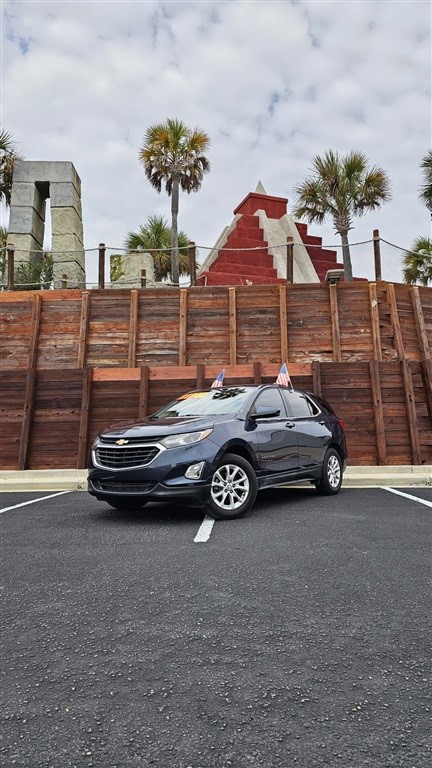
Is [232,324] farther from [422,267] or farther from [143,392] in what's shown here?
[422,267]

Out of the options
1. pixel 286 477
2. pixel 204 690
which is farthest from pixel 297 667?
pixel 286 477

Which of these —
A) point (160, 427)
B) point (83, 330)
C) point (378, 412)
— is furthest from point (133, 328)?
point (160, 427)

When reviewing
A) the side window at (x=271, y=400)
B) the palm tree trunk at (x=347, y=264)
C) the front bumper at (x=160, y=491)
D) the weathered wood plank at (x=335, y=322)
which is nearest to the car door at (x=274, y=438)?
the side window at (x=271, y=400)

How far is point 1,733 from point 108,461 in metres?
3.94

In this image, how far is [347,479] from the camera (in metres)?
9.13

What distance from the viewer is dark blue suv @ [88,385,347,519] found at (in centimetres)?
534

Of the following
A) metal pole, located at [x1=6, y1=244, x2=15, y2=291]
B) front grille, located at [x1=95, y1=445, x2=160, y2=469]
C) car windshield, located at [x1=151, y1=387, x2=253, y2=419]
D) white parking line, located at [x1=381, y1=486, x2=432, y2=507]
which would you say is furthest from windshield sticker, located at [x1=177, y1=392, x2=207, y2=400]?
metal pole, located at [x1=6, y1=244, x2=15, y2=291]

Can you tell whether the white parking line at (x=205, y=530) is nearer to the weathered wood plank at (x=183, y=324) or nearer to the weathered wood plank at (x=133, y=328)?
the weathered wood plank at (x=183, y=324)

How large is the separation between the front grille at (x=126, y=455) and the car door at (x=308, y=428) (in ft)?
7.44

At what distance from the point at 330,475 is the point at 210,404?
2.19 m

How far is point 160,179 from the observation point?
2386cm

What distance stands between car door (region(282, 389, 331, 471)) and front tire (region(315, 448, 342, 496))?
0.55ft

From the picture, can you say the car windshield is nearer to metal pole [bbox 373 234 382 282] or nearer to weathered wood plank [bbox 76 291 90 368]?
weathered wood plank [bbox 76 291 90 368]

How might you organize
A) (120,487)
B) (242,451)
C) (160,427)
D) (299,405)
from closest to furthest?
(120,487)
(160,427)
(242,451)
(299,405)
